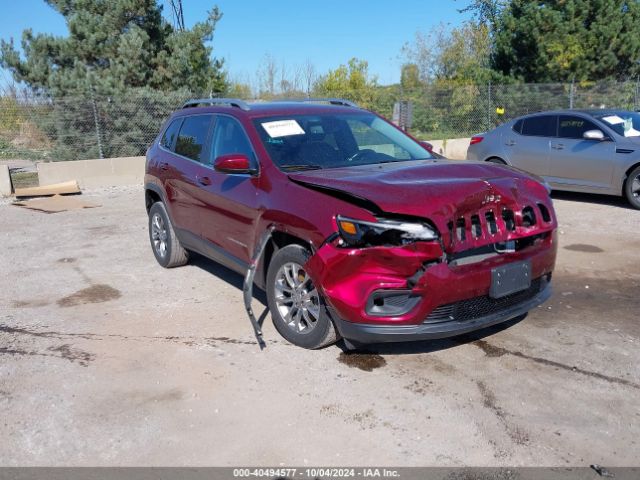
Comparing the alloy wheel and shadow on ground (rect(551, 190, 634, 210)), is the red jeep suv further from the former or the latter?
shadow on ground (rect(551, 190, 634, 210))

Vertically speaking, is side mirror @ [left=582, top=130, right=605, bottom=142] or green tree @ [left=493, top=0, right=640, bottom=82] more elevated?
green tree @ [left=493, top=0, right=640, bottom=82]

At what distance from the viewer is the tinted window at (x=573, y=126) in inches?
381

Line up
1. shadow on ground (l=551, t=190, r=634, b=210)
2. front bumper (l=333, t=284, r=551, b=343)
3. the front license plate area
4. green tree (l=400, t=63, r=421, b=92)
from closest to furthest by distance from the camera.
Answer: front bumper (l=333, t=284, r=551, b=343), the front license plate area, shadow on ground (l=551, t=190, r=634, b=210), green tree (l=400, t=63, r=421, b=92)

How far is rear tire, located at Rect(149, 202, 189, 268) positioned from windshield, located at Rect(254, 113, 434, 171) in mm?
2044

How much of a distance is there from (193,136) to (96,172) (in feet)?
28.5

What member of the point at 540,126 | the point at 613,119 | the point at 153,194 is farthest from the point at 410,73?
the point at 153,194

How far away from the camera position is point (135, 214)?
10.2 meters

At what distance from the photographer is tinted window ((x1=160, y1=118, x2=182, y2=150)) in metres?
6.43

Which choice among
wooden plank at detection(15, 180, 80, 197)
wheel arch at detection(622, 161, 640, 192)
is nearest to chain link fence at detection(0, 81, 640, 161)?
wooden plank at detection(15, 180, 80, 197)

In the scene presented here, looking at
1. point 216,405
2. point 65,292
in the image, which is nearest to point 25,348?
point 65,292

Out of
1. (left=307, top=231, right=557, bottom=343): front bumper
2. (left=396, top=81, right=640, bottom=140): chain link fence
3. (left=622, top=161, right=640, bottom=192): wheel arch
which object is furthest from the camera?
(left=396, top=81, right=640, bottom=140): chain link fence

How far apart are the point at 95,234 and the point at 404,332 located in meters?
6.31

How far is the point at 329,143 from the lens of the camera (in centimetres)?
497

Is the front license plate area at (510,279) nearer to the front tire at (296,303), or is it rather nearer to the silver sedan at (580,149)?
the front tire at (296,303)
